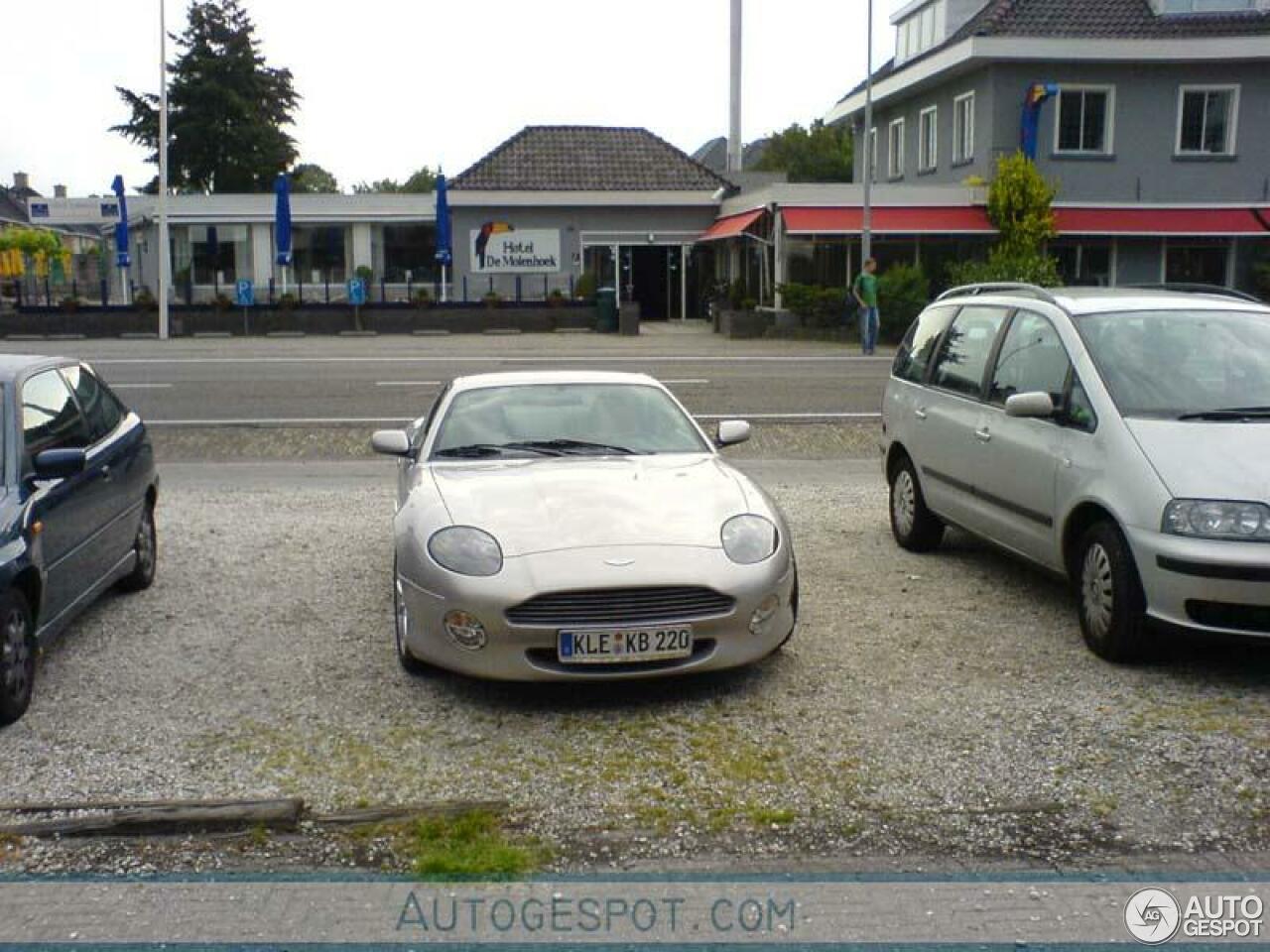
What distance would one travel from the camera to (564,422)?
7.35m

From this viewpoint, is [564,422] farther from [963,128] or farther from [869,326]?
[963,128]

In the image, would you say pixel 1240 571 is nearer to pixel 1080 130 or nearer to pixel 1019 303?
pixel 1019 303

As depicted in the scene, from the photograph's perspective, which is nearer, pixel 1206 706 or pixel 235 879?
pixel 235 879

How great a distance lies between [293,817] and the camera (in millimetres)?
4668

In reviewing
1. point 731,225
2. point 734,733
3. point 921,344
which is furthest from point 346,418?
point 731,225

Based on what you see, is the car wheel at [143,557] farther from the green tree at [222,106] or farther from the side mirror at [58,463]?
the green tree at [222,106]

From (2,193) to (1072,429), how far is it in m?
84.0

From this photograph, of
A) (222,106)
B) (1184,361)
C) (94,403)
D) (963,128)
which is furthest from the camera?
(222,106)

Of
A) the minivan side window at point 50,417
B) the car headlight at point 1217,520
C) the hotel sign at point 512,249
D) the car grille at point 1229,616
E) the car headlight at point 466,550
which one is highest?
the hotel sign at point 512,249

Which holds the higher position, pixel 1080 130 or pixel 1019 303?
pixel 1080 130

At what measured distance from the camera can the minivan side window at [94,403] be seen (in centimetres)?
743

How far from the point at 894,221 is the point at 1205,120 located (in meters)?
8.68

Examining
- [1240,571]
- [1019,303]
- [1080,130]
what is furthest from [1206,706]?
[1080,130]

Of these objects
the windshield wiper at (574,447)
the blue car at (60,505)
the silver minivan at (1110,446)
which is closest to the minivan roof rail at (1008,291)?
the silver minivan at (1110,446)
